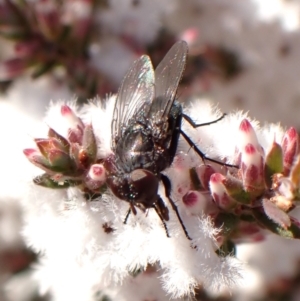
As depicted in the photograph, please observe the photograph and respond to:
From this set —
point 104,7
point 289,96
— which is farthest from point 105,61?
point 289,96

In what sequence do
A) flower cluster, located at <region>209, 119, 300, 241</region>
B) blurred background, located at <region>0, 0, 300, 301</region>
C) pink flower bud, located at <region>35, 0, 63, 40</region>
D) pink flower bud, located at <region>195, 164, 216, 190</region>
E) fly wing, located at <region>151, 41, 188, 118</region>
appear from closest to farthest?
1. flower cluster, located at <region>209, 119, 300, 241</region>
2. pink flower bud, located at <region>195, 164, 216, 190</region>
3. fly wing, located at <region>151, 41, 188, 118</region>
4. pink flower bud, located at <region>35, 0, 63, 40</region>
5. blurred background, located at <region>0, 0, 300, 301</region>

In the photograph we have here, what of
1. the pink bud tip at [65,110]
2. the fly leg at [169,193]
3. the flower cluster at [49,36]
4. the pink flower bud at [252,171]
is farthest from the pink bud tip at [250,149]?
the flower cluster at [49,36]

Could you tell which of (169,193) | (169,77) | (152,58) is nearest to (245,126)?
(169,193)

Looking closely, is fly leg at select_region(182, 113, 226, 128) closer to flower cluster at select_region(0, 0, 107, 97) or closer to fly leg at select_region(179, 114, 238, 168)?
fly leg at select_region(179, 114, 238, 168)

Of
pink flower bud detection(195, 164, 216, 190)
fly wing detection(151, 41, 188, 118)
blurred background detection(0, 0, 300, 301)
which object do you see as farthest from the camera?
blurred background detection(0, 0, 300, 301)

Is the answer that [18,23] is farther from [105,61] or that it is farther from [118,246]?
[118,246]

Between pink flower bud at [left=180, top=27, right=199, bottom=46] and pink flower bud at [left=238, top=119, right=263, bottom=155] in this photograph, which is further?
pink flower bud at [left=180, top=27, right=199, bottom=46]

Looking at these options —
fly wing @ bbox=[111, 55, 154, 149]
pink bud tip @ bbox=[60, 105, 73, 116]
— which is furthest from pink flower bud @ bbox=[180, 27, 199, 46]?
pink bud tip @ bbox=[60, 105, 73, 116]
